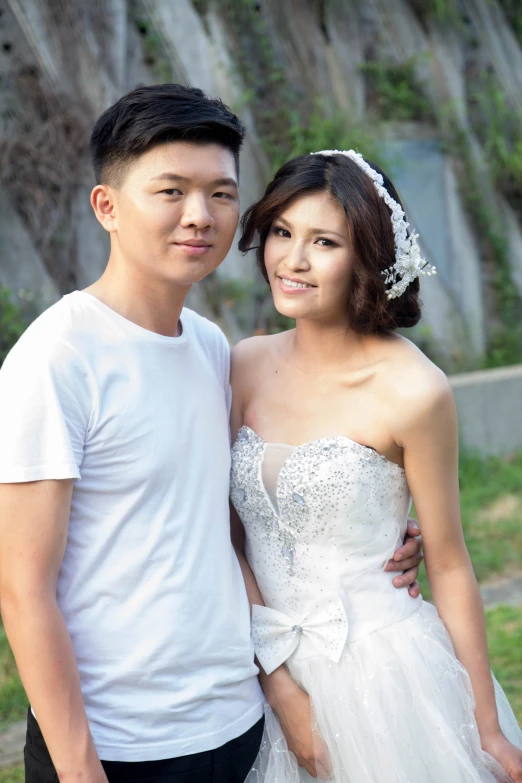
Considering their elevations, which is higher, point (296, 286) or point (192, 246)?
point (192, 246)

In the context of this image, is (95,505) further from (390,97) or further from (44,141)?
(390,97)

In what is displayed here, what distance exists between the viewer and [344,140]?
245 inches

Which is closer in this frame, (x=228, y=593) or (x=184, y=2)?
(x=228, y=593)

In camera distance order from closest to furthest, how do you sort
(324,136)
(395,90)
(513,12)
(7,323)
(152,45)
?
(7,323) → (152,45) → (324,136) → (395,90) → (513,12)

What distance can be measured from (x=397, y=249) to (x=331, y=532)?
0.74 m

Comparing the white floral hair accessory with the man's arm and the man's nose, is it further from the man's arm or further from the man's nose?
the man's arm

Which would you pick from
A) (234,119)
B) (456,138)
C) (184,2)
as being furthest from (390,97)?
(234,119)

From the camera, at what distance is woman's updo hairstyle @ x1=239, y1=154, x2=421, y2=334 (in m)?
2.14

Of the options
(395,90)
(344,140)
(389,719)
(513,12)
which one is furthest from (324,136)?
(389,719)

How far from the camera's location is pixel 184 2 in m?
5.77

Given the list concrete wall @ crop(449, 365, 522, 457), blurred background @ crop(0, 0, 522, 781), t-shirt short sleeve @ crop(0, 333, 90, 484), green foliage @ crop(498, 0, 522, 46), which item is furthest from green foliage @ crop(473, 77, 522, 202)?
t-shirt short sleeve @ crop(0, 333, 90, 484)

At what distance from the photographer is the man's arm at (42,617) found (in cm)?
159

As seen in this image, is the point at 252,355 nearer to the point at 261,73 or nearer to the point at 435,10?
the point at 261,73

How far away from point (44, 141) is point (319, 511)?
3.80 m
